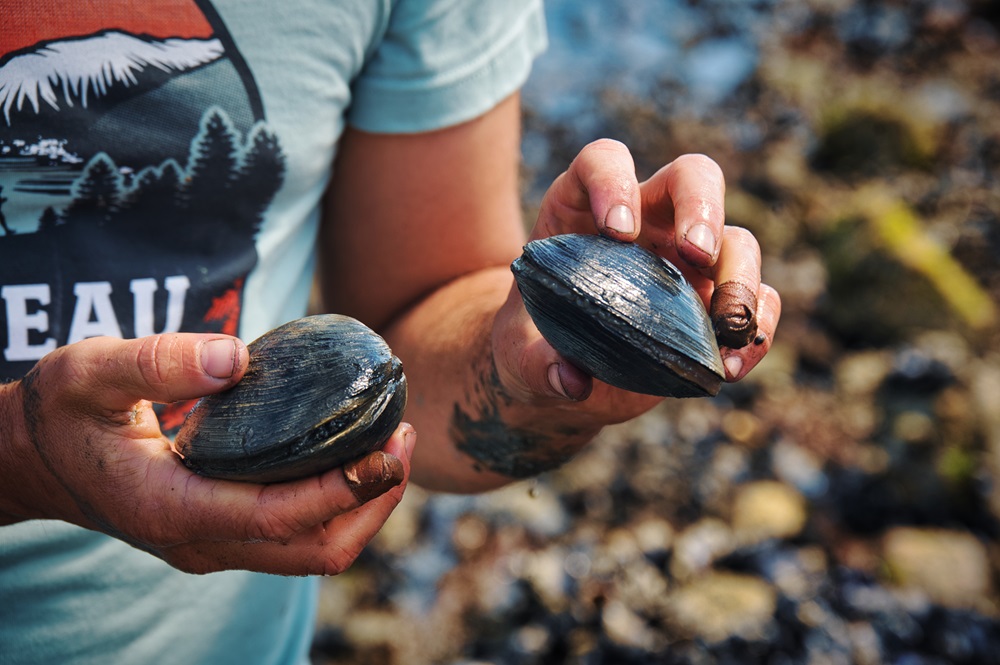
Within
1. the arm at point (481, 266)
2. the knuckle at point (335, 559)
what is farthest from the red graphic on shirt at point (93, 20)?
the knuckle at point (335, 559)

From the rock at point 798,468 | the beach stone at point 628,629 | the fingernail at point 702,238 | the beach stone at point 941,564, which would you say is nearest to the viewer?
the fingernail at point 702,238

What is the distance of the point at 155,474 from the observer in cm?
146

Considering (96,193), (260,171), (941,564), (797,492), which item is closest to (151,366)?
(96,193)

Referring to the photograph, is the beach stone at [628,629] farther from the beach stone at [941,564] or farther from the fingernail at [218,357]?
the fingernail at [218,357]

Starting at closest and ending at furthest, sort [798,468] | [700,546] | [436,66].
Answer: [436,66] → [700,546] → [798,468]

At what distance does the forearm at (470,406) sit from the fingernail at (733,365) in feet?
1.24

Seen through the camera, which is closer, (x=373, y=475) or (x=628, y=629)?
(x=373, y=475)

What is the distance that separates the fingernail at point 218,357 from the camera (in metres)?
1.38

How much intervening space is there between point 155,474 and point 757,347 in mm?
1228

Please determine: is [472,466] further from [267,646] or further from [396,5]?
[396,5]

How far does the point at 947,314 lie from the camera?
474 cm

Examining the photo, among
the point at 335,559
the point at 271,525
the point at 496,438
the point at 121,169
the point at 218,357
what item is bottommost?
the point at 496,438

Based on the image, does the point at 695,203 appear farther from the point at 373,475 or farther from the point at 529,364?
the point at 373,475

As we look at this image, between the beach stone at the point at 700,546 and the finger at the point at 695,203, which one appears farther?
the beach stone at the point at 700,546
